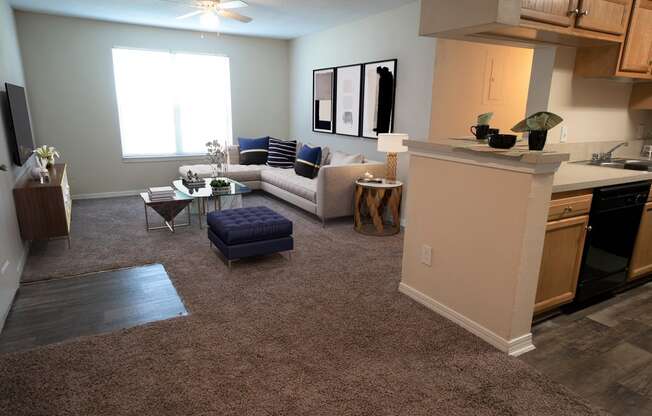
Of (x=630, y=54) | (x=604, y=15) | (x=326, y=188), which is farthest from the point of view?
(x=326, y=188)

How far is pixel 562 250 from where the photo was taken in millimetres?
2494

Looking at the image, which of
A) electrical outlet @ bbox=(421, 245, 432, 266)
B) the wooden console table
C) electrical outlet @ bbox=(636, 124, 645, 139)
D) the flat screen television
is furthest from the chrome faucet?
the flat screen television

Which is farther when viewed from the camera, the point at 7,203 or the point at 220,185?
the point at 220,185

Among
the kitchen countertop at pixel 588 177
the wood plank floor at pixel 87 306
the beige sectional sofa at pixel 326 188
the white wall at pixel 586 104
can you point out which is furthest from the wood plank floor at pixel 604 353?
the beige sectional sofa at pixel 326 188

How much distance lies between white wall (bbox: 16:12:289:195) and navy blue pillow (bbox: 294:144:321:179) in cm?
218

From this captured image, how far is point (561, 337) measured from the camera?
2.48 meters

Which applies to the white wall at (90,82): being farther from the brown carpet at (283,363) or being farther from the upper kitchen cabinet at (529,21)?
the upper kitchen cabinet at (529,21)

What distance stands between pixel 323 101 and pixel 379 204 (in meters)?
2.43

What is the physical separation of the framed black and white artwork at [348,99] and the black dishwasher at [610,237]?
3.30 m

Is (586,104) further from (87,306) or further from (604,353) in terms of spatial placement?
(87,306)

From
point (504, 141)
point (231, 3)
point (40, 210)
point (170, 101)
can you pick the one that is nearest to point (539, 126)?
point (504, 141)

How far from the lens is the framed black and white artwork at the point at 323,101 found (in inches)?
232

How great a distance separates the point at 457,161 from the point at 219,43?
5.41 metres

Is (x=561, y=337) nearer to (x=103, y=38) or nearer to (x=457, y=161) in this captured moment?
(x=457, y=161)
